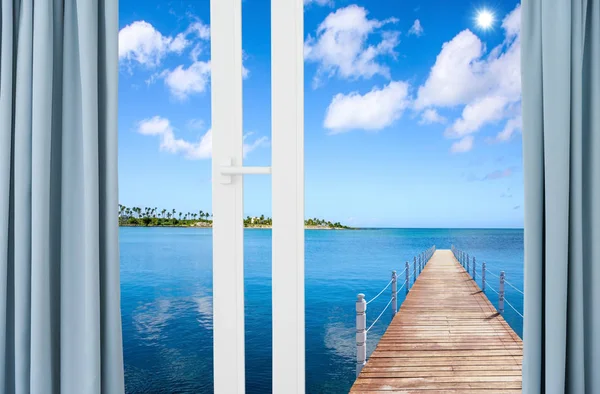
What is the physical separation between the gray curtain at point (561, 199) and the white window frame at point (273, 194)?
56 centimetres

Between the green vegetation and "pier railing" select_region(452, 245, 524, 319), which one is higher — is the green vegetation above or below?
above

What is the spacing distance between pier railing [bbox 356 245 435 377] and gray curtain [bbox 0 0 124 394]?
1170 mm

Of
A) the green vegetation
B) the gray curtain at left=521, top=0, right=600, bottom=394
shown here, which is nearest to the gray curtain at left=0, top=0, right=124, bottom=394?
the green vegetation

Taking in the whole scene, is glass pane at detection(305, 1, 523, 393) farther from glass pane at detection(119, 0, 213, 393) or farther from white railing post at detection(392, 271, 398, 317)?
glass pane at detection(119, 0, 213, 393)

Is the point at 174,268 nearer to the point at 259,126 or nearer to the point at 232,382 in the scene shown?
the point at 232,382

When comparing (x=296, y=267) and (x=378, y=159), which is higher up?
(x=378, y=159)

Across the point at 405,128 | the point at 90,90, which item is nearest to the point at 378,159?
the point at 405,128

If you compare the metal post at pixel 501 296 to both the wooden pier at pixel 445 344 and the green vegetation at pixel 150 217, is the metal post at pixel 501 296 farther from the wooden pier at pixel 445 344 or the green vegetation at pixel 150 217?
the green vegetation at pixel 150 217

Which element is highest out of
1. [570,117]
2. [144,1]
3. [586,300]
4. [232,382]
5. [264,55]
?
[144,1]

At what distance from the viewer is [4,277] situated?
106cm

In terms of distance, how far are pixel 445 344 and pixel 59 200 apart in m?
2.33

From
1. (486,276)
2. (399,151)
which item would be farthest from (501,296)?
(399,151)

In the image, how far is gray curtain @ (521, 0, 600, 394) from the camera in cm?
91

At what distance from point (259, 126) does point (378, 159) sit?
4.25 ft
